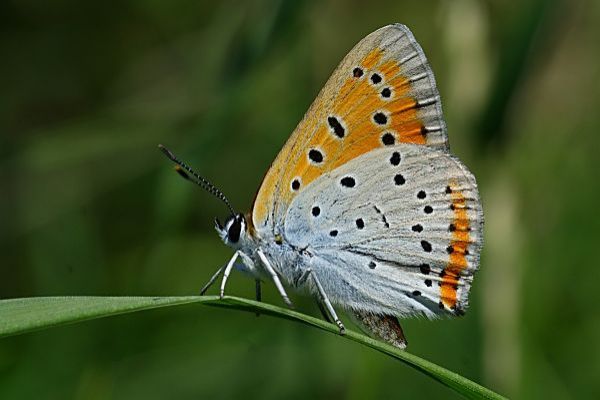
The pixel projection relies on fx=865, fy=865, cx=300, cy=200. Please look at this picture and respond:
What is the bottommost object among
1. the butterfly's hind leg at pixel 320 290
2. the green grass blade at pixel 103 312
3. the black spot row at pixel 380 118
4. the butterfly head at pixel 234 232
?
the green grass blade at pixel 103 312

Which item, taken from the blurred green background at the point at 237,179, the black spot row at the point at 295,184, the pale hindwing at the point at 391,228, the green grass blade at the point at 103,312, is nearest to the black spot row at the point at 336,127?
the pale hindwing at the point at 391,228

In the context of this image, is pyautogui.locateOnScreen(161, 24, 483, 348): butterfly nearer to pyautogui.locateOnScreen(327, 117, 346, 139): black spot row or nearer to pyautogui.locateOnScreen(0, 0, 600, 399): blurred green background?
pyautogui.locateOnScreen(327, 117, 346, 139): black spot row

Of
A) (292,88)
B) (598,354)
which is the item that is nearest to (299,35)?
(292,88)

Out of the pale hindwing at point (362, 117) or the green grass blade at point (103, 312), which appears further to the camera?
the pale hindwing at point (362, 117)

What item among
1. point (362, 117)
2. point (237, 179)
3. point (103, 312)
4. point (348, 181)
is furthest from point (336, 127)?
point (237, 179)

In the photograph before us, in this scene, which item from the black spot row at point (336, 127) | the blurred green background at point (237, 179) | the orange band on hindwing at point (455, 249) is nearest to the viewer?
the orange band on hindwing at point (455, 249)

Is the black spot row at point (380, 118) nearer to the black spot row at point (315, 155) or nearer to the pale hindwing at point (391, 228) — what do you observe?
the pale hindwing at point (391, 228)

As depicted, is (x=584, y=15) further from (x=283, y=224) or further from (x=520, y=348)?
(x=283, y=224)
